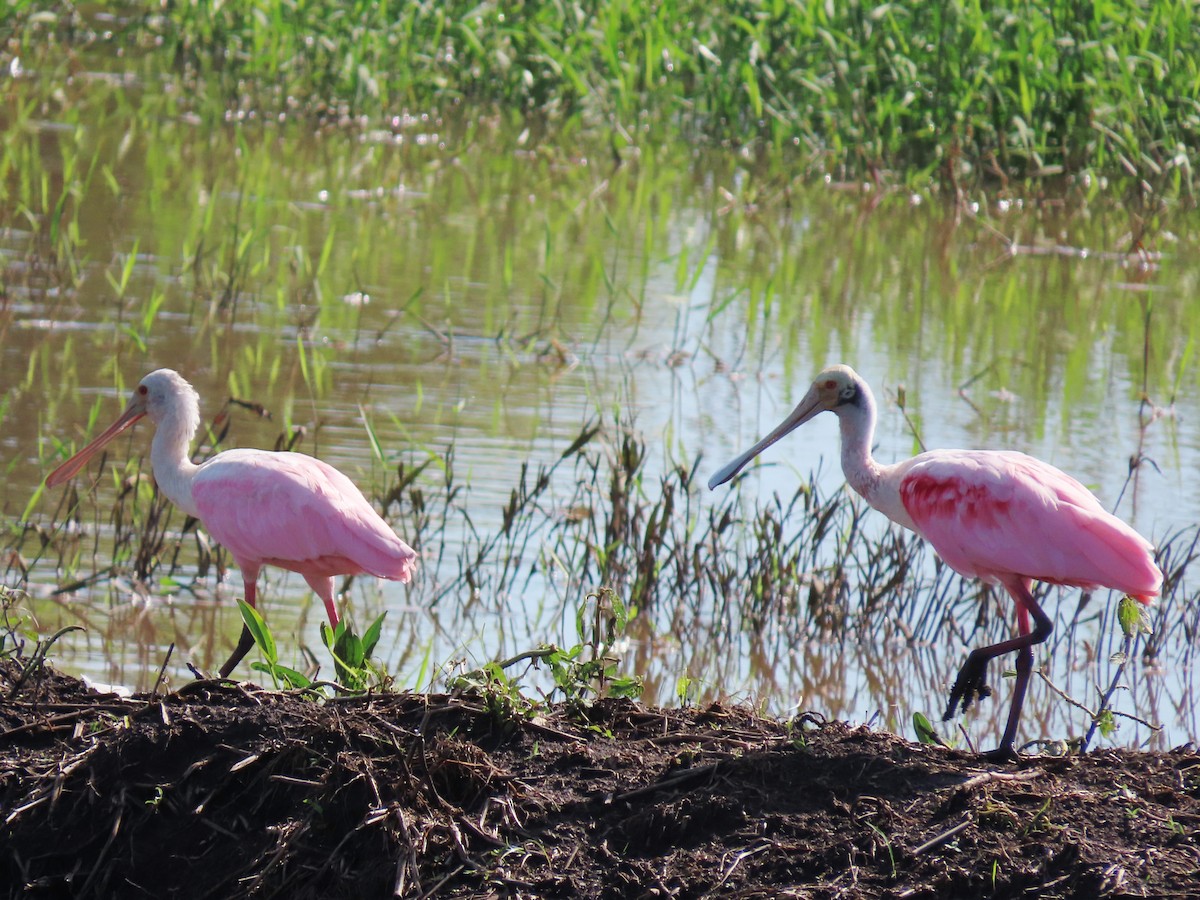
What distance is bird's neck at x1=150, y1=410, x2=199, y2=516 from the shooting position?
627cm

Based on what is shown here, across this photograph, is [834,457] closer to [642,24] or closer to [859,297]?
[859,297]

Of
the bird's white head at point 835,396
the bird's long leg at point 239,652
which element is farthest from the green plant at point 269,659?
the bird's white head at point 835,396

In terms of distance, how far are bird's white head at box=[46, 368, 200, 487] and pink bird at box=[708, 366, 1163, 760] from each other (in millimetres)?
2396

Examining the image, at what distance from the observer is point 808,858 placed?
3.98m

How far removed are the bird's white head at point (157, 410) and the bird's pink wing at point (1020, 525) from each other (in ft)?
8.05

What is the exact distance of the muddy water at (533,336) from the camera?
675 cm

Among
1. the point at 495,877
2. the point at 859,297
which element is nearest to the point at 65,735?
the point at 495,877

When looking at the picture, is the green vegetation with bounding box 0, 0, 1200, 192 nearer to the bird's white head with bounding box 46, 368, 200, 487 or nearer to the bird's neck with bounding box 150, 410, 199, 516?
the bird's white head with bounding box 46, 368, 200, 487

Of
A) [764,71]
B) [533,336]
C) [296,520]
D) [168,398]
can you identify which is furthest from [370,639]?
[764,71]

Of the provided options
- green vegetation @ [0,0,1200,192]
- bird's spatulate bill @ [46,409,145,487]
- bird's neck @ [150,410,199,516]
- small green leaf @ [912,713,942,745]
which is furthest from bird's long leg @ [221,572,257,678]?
green vegetation @ [0,0,1200,192]

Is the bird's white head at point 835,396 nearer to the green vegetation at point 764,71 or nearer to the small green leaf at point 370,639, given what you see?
the small green leaf at point 370,639

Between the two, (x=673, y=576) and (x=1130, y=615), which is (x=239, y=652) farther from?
(x=1130, y=615)

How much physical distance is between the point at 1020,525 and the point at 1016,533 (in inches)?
1.1

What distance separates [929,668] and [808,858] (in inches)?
116
